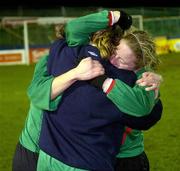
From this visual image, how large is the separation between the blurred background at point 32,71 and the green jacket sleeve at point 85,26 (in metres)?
0.48

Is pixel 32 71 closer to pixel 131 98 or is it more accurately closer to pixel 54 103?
pixel 54 103

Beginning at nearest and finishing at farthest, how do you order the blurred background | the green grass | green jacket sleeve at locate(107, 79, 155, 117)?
green jacket sleeve at locate(107, 79, 155, 117) < the green grass < the blurred background

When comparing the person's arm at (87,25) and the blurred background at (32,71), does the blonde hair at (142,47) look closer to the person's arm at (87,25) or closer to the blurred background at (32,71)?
the person's arm at (87,25)

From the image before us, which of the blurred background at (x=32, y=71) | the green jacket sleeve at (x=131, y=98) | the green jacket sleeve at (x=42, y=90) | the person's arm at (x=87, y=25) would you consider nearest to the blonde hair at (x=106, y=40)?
the person's arm at (x=87, y=25)

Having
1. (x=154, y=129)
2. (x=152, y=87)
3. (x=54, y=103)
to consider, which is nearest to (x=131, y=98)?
(x=152, y=87)

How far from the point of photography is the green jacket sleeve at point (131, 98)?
2812 mm

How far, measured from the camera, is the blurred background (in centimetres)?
825

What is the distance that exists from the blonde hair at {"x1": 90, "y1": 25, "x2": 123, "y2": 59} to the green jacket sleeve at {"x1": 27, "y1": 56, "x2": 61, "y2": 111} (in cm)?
29

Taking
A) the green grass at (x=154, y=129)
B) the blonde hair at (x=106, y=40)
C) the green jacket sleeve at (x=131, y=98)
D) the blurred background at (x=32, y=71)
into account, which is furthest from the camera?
the blurred background at (x=32, y=71)

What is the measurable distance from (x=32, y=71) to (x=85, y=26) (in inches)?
845

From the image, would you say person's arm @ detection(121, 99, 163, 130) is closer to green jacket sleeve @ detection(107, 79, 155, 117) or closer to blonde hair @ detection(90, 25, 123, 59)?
green jacket sleeve @ detection(107, 79, 155, 117)

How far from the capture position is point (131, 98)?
2822mm

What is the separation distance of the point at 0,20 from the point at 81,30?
4267cm

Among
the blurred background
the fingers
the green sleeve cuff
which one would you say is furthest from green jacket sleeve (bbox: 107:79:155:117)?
the blurred background
